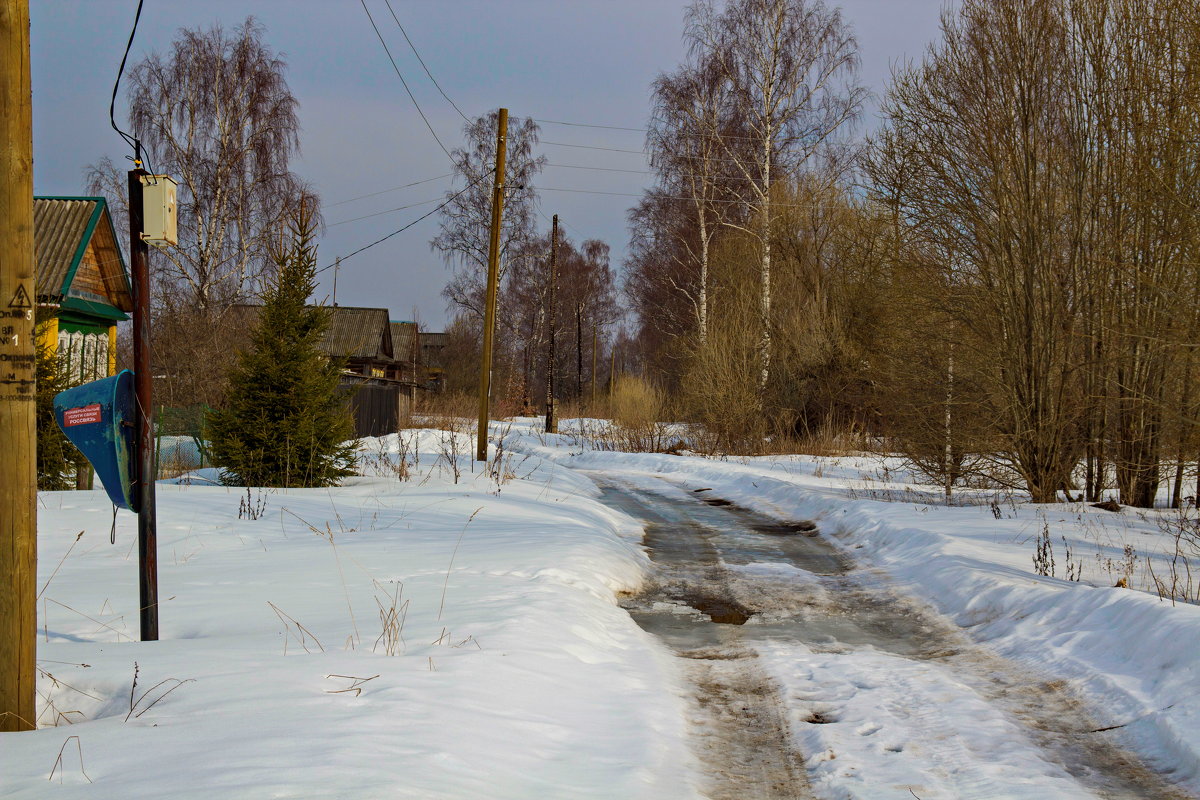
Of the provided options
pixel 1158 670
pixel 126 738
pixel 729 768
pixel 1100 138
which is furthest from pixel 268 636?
pixel 1100 138

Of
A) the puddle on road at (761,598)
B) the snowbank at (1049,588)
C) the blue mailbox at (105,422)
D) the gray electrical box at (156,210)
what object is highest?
the gray electrical box at (156,210)

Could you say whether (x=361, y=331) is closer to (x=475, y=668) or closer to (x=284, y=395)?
(x=284, y=395)

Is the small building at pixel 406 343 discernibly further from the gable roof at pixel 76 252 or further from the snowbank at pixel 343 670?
the snowbank at pixel 343 670

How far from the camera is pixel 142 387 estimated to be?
4.55m

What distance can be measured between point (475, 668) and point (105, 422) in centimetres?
229

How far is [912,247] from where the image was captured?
14.5 meters

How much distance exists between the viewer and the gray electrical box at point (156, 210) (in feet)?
15.2

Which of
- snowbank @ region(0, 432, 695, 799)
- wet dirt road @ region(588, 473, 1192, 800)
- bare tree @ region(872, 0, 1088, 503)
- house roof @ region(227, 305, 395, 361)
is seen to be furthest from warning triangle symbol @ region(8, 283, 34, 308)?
house roof @ region(227, 305, 395, 361)

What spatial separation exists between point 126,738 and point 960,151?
13543 millimetres

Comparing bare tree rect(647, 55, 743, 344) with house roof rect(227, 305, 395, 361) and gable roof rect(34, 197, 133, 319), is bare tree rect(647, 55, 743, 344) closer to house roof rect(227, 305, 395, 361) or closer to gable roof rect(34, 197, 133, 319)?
gable roof rect(34, 197, 133, 319)

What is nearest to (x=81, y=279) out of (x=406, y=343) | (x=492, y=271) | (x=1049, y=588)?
(x=492, y=271)

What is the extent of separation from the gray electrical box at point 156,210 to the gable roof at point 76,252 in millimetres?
14508

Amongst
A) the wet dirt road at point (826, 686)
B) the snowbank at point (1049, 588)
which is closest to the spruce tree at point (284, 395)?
the wet dirt road at point (826, 686)

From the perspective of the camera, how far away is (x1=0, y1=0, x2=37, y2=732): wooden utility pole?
3.45 metres
